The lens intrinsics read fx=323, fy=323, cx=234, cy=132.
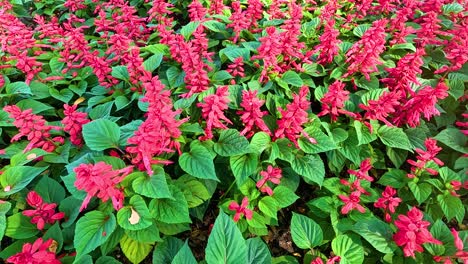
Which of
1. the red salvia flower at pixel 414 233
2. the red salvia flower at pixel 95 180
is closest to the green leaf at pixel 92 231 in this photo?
the red salvia flower at pixel 95 180

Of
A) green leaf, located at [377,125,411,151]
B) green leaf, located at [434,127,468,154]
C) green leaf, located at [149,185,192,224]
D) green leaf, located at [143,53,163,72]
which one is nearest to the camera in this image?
green leaf, located at [149,185,192,224]

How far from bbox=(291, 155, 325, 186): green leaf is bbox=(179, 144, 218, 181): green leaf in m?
0.66

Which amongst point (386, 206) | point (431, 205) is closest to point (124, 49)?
point (386, 206)

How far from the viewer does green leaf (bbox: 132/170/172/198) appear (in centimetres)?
191

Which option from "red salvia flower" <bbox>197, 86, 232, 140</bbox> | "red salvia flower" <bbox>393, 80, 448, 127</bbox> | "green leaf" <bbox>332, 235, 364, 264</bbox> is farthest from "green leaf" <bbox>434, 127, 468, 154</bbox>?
"red salvia flower" <bbox>197, 86, 232, 140</bbox>

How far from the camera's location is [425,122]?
10.0 ft

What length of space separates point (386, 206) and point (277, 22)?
2250mm

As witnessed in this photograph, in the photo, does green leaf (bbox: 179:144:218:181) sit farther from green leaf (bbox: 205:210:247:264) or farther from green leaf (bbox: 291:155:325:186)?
green leaf (bbox: 291:155:325:186)

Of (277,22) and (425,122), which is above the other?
(277,22)

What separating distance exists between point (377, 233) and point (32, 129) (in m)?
2.48

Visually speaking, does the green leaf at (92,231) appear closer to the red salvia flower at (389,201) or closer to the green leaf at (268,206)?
the green leaf at (268,206)

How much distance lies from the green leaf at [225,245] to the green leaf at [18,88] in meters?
2.19

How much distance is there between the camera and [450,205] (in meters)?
2.30

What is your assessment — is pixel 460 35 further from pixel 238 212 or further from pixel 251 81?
pixel 238 212
